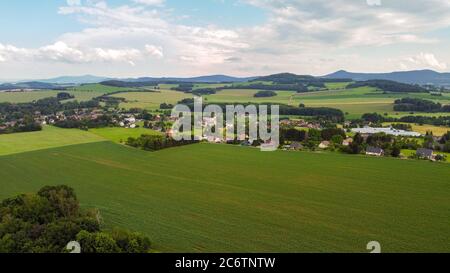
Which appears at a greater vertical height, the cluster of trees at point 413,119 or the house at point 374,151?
the cluster of trees at point 413,119

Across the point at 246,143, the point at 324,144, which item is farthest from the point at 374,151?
the point at 246,143

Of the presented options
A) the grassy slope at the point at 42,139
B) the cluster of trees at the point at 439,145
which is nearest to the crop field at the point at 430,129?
the cluster of trees at the point at 439,145

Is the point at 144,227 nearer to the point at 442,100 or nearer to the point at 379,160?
the point at 379,160

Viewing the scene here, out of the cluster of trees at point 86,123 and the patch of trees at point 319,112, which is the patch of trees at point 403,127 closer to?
the patch of trees at point 319,112

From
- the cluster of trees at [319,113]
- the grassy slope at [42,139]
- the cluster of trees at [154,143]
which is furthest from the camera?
the cluster of trees at [319,113]

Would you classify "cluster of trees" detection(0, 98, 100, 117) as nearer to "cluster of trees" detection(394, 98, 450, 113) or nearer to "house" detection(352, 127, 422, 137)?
"house" detection(352, 127, 422, 137)

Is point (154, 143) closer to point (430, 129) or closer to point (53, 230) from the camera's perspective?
point (53, 230)
